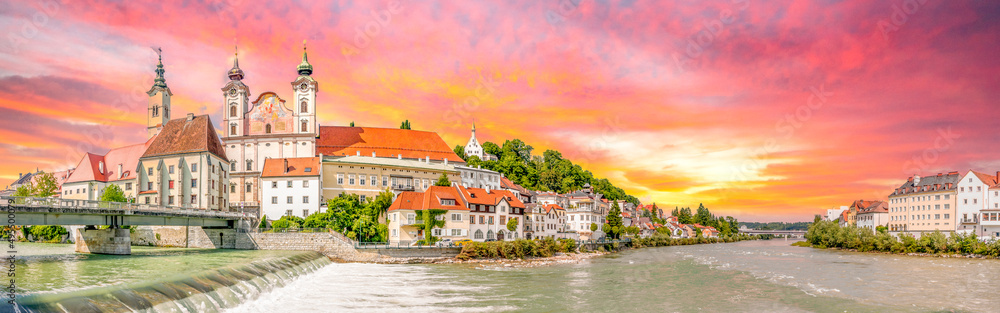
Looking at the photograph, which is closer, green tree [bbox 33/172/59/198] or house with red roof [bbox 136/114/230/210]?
house with red roof [bbox 136/114/230/210]

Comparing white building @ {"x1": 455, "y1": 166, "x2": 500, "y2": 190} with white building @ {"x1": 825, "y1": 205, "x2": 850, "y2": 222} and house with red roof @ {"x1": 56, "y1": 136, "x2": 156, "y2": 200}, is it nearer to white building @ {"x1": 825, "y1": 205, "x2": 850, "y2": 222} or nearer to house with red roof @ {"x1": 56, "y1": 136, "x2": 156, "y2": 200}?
house with red roof @ {"x1": 56, "y1": 136, "x2": 156, "y2": 200}

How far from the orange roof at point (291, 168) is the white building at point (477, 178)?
2163cm

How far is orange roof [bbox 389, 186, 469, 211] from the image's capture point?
6134cm

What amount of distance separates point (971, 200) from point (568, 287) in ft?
241

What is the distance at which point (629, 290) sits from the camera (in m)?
33.5

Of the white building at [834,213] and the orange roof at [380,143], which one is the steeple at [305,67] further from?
the white building at [834,213]

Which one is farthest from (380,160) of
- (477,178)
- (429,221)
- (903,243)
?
(903,243)

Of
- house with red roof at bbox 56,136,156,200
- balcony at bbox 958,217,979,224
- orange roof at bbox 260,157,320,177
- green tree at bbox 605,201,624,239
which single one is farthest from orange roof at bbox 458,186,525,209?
balcony at bbox 958,217,979,224

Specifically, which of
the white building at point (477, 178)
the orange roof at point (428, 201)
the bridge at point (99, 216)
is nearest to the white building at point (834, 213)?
the white building at point (477, 178)

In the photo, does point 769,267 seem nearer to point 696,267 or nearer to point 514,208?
point 696,267

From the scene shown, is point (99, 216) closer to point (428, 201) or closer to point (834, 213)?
point (428, 201)

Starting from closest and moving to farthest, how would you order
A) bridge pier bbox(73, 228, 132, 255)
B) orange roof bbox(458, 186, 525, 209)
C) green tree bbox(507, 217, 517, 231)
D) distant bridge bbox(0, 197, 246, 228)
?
distant bridge bbox(0, 197, 246, 228)
bridge pier bbox(73, 228, 132, 255)
orange roof bbox(458, 186, 525, 209)
green tree bbox(507, 217, 517, 231)

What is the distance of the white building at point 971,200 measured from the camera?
78.6 metres

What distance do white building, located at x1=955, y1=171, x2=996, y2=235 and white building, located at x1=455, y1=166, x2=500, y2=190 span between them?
62437 millimetres
